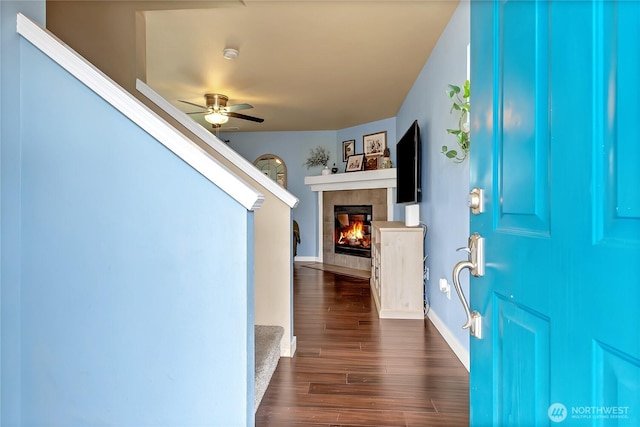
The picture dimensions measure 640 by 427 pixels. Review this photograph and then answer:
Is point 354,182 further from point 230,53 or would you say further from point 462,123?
point 462,123

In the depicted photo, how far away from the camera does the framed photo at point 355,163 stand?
20.4ft

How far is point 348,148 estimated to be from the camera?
259 inches

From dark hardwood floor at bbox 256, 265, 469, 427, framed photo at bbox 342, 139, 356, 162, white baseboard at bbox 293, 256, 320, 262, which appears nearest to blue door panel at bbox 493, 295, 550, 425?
dark hardwood floor at bbox 256, 265, 469, 427

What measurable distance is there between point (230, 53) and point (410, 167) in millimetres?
2153

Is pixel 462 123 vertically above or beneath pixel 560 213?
above

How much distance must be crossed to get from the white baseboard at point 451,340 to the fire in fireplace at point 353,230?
2.61 meters

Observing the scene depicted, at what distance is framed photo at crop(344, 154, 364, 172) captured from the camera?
6.23 metres

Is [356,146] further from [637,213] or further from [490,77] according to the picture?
[637,213]

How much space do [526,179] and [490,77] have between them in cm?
29

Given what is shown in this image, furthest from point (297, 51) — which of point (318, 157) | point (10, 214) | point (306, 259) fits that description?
point (306, 259)

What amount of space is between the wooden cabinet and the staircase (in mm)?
1365

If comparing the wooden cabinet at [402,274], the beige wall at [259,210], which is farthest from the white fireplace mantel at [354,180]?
the beige wall at [259,210]

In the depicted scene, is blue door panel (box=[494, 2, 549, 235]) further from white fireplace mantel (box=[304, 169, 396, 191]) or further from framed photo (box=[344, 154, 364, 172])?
framed photo (box=[344, 154, 364, 172])

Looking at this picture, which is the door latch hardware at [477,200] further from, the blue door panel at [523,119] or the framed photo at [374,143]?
the framed photo at [374,143]
